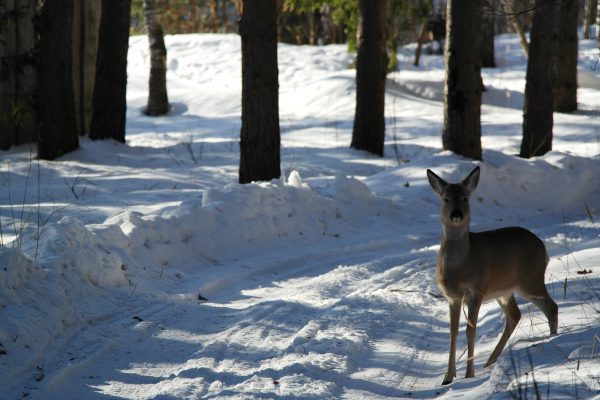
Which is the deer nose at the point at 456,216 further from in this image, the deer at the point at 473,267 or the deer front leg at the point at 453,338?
the deer front leg at the point at 453,338

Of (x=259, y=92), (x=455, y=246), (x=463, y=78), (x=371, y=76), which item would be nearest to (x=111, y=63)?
(x=259, y=92)

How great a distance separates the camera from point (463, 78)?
14.7 metres

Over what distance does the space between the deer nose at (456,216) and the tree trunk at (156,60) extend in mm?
19553

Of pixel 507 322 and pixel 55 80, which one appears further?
pixel 55 80

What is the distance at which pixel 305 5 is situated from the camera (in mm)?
22984

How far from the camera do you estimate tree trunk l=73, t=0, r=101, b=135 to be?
18234 mm

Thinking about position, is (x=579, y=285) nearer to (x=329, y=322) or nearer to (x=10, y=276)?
(x=329, y=322)

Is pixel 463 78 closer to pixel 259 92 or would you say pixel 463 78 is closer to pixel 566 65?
pixel 259 92

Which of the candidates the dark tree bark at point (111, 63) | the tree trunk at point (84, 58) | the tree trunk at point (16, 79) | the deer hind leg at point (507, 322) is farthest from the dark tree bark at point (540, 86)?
the deer hind leg at point (507, 322)

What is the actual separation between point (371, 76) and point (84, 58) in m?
6.24

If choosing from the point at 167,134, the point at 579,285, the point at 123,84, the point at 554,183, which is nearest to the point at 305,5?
the point at 167,134

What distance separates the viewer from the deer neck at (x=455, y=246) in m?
6.22

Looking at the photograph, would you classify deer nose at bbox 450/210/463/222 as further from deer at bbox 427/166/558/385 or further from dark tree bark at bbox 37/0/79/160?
dark tree bark at bbox 37/0/79/160

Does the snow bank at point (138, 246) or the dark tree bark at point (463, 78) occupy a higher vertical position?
the dark tree bark at point (463, 78)
